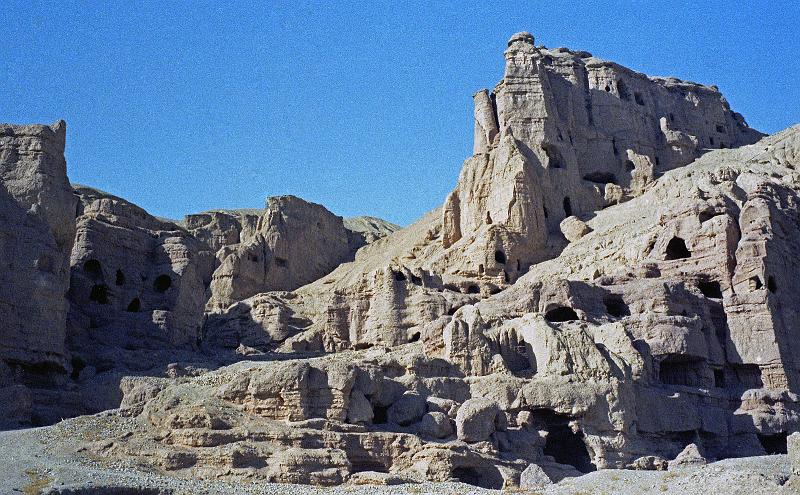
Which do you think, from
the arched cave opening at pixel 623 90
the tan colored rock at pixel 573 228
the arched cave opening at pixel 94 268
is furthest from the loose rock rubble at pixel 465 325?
the arched cave opening at pixel 623 90

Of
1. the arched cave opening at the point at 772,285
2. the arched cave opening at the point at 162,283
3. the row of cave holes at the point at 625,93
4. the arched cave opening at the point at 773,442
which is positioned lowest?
the arched cave opening at the point at 773,442

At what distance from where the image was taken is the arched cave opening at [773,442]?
53.5 m

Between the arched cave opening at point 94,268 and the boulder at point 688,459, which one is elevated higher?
the arched cave opening at point 94,268

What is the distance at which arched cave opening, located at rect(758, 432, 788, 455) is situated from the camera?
53500 millimetres

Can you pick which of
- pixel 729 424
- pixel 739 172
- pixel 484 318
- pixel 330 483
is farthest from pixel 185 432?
pixel 739 172

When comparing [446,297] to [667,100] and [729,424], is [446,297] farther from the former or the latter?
[667,100]

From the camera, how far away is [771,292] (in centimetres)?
6003

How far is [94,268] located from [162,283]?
4.40 metres

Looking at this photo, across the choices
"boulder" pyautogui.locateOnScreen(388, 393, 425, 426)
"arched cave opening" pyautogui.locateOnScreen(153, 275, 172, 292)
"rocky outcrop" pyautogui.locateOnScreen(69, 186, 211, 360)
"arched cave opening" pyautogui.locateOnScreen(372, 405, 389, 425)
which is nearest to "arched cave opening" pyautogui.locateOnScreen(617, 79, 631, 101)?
"rocky outcrop" pyautogui.locateOnScreen(69, 186, 211, 360)

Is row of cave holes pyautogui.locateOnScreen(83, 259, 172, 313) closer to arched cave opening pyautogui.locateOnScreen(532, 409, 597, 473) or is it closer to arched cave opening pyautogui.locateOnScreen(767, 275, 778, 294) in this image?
arched cave opening pyautogui.locateOnScreen(532, 409, 597, 473)

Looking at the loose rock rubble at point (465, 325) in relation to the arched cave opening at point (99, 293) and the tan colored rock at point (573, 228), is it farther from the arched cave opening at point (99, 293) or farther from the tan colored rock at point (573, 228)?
the tan colored rock at point (573, 228)

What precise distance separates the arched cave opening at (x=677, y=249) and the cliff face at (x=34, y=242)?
35.0 m

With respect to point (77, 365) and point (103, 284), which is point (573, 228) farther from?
point (77, 365)

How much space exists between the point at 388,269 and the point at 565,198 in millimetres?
28087
